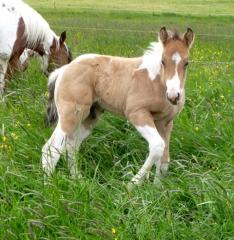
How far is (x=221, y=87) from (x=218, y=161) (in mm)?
2182

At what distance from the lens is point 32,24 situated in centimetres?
984

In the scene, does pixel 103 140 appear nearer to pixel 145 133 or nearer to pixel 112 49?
pixel 145 133

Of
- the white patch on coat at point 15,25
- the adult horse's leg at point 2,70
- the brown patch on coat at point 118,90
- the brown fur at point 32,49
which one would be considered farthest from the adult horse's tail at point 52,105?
the white patch on coat at point 15,25

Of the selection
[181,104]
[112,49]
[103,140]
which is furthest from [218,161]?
[112,49]

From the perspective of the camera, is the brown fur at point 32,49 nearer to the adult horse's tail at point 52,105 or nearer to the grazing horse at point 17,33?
the grazing horse at point 17,33

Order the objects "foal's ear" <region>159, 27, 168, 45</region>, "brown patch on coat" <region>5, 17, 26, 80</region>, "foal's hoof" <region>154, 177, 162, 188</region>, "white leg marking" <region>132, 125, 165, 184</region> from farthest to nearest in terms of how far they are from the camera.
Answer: "brown patch on coat" <region>5, 17, 26, 80</region> → "foal's ear" <region>159, 27, 168, 45</region> → "white leg marking" <region>132, 125, 165, 184</region> → "foal's hoof" <region>154, 177, 162, 188</region>

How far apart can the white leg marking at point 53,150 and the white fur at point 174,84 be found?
1.04 m

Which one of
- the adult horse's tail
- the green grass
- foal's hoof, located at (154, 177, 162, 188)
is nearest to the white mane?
the adult horse's tail

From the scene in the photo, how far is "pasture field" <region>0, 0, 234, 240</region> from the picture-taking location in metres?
4.76

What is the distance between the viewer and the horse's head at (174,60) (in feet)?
19.7

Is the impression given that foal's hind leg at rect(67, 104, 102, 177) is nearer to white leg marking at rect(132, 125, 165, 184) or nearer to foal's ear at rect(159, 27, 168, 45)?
white leg marking at rect(132, 125, 165, 184)

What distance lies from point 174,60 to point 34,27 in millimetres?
4135

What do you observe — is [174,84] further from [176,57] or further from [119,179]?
[119,179]

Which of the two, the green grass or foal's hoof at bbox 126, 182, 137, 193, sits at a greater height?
foal's hoof at bbox 126, 182, 137, 193
